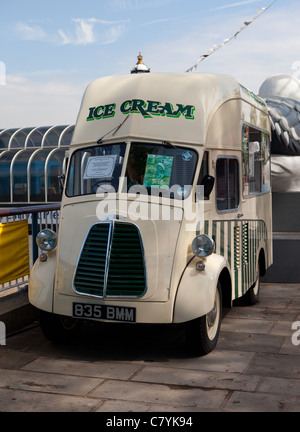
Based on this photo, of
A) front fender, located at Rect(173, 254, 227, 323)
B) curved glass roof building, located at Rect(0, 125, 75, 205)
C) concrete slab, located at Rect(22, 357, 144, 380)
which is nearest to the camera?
concrete slab, located at Rect(22, 357, 144, 380)

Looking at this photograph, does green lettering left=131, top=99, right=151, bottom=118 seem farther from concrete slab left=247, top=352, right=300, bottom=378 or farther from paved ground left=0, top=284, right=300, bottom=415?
concrete slab left=247, top=352, right=300, bottom=378

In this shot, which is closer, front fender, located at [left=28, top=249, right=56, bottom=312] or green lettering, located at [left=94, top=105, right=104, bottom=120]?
front fender, located at [left=28, top=249, right=56, bottom=312]

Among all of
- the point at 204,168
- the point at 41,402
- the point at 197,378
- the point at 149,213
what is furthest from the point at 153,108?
the point at 41,402

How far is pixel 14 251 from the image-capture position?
299 inches

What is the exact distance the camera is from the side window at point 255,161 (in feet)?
26.0

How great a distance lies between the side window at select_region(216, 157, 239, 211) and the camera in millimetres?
6984

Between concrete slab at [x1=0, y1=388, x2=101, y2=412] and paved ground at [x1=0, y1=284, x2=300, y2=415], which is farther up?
concrete slab at [x1=0, y1=388, x2=101, y2=412]

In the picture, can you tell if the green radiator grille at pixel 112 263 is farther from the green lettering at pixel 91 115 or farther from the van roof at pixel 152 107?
the green lettering at pixel 91 115

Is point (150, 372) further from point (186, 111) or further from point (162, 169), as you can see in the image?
point (186, 111)

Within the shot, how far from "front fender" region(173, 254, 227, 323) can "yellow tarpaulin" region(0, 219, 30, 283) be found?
2445 millimetres

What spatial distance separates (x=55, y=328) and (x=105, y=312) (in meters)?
0.81

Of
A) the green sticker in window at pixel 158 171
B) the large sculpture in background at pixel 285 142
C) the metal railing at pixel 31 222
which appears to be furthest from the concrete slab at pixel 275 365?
the large sculpture in background at pixel 285 142

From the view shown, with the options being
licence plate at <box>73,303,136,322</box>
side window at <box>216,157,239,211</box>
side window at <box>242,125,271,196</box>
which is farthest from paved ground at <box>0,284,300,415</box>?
side window at <box>242,125,271,196</box>

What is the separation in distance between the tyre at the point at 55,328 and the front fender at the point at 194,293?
4.45 feet
